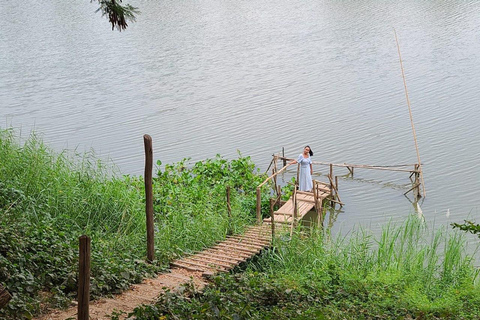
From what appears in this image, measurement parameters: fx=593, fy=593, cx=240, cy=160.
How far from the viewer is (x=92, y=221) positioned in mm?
8578

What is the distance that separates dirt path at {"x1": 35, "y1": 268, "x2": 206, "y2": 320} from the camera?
5.25 metres

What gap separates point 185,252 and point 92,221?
1.61 meters

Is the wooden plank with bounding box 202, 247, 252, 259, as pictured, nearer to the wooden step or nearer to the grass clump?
the grass clump

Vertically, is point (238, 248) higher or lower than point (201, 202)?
lower

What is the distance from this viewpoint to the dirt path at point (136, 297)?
17.2ft

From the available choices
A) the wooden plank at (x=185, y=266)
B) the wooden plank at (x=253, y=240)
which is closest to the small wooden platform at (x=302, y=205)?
the wooden plank at (x=253, y=240)

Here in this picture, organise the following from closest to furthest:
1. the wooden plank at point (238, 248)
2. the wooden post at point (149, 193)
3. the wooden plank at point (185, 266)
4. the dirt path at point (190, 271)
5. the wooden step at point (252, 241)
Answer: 1. the dirt path at point (190, 271)
2. the wooden post at point (149, 193)
3. the wooden plank at point (185, 266)
4. the wooden plank at point (238, 248)
5. the wooden step at point (252, 241)

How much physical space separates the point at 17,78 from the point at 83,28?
7.86 m

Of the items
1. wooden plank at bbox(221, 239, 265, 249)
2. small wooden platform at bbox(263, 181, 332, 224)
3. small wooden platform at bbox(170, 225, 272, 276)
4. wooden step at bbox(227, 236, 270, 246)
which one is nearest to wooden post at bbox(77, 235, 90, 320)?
small wooden platform at bbox(170, 225, 272, 276)

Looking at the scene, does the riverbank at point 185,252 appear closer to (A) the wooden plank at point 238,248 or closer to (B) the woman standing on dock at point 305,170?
(A) the wooden plank at point 238,248

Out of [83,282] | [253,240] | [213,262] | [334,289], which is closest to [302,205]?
[253,240]

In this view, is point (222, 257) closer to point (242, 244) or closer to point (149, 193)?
point (242, 244)

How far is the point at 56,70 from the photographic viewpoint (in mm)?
21750

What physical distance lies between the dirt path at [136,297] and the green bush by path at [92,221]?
0.12 meters
